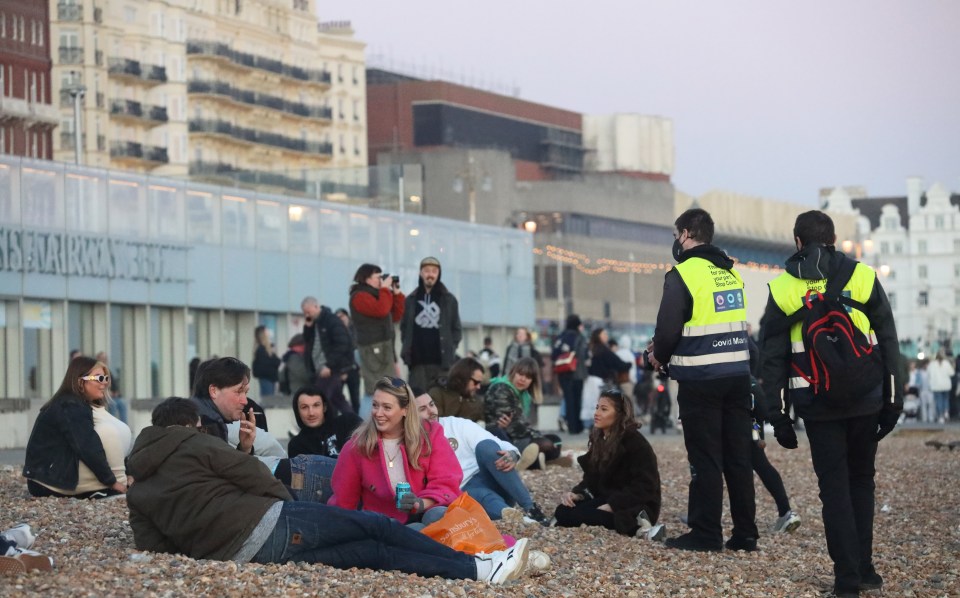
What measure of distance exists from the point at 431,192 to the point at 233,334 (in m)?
59.5

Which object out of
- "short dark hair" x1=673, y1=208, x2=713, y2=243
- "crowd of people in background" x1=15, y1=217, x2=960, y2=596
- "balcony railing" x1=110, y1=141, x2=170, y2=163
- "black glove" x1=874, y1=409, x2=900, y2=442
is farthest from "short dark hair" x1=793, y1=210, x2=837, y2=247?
"balcony railing" x1=110, y1=141, x2=170, y2=163

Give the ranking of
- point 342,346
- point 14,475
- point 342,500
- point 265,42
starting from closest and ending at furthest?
point 342,500
point 14,475
point 342,346
point 265,42

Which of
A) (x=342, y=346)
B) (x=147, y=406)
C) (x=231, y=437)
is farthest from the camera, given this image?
(x=147, y=406)

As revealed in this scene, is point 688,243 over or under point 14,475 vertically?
over

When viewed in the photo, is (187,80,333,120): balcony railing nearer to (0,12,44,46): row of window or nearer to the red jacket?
(0,12,44,46): row of window

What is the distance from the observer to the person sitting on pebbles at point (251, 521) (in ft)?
32.6

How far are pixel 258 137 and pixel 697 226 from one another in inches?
3893

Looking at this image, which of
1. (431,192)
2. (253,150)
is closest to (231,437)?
(431,192)

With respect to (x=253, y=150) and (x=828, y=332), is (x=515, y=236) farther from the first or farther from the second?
(x=253, y=150)

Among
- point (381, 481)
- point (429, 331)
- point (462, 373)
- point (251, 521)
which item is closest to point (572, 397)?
point (429, 331)

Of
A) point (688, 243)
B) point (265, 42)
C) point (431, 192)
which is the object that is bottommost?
point (688, 243)

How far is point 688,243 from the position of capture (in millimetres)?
11539

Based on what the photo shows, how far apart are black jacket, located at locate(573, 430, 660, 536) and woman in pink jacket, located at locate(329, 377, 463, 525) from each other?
2.05m

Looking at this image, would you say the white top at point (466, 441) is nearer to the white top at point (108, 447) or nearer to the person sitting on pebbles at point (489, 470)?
the person sitting on pebbles at point (489, 470)
